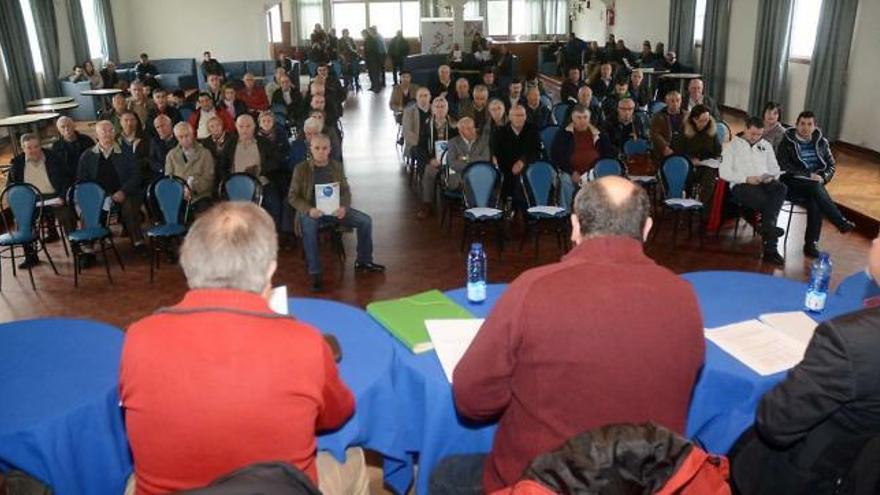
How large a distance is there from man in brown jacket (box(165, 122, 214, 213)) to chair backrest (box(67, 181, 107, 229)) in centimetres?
67

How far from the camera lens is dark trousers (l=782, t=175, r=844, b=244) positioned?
5.97 m

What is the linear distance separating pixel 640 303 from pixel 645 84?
41.1 feet

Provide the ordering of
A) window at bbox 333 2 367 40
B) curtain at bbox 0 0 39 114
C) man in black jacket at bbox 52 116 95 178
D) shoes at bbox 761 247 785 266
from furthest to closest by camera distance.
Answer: window at bbox 333 2 367 40, curtain at bbox 0 0 39 114, man in black jacket at bbox 52 116 95 178, shoes at bbox 761 247 785 266

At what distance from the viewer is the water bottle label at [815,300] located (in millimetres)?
2941

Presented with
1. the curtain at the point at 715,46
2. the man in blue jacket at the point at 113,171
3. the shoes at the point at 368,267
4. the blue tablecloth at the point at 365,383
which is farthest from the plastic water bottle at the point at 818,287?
the curtain at the point at 715,46

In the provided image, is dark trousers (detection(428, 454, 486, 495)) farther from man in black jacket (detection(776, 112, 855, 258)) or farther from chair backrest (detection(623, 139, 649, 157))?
chair backrest (detection(623, 139, 649, 157))

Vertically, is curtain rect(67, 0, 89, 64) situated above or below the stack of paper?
above

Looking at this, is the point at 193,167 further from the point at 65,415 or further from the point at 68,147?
the point at 65,415

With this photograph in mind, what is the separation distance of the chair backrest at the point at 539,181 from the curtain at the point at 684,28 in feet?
35.1

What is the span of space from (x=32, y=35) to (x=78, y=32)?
1.83 m

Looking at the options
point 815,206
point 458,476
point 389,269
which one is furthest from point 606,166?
point 458,476

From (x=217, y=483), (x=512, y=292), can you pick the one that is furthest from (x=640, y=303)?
(x=217, y=483)

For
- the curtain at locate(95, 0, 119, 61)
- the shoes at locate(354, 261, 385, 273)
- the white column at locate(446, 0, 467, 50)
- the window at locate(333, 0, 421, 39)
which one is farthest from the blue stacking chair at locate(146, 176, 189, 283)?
the window at locate(333, 0, 421, 39)

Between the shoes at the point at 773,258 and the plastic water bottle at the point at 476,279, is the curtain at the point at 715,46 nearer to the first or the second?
the shoes at the point at 773,258
